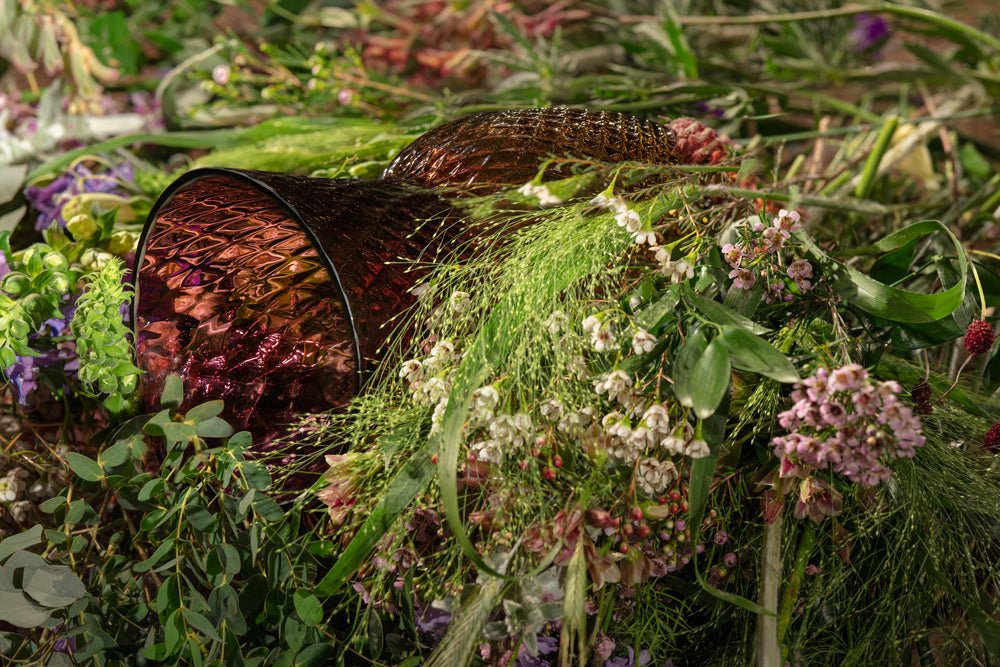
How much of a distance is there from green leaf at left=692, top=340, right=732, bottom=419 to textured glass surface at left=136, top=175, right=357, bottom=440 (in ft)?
0.73

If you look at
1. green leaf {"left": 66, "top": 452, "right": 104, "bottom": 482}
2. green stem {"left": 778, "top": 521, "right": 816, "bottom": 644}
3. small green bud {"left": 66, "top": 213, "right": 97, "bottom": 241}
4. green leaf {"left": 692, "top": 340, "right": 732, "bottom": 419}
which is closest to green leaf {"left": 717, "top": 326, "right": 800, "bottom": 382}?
green leaf {"left": 692, "top": 340, "right": 732, "bottom": 419}

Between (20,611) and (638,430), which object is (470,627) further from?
(20,611)

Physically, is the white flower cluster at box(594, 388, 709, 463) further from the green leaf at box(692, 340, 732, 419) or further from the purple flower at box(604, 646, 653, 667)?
the purple flower at box(604, 646, 653, 667)

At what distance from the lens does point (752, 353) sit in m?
0.37

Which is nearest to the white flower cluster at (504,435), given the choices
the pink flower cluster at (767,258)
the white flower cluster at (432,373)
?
the white flower cluster at (432,373)

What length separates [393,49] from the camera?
1091 mm

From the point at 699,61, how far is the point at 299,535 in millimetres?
645

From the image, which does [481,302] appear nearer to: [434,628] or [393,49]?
[434,628]

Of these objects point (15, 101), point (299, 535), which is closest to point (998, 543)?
point (299, 535)

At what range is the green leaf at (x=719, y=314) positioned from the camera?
15.3 inches

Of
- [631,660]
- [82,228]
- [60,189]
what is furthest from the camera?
[60,189]

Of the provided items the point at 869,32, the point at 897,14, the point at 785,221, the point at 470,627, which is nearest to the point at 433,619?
the point at 470,627

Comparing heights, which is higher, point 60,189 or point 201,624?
point 60,189

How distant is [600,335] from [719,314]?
6 cm
